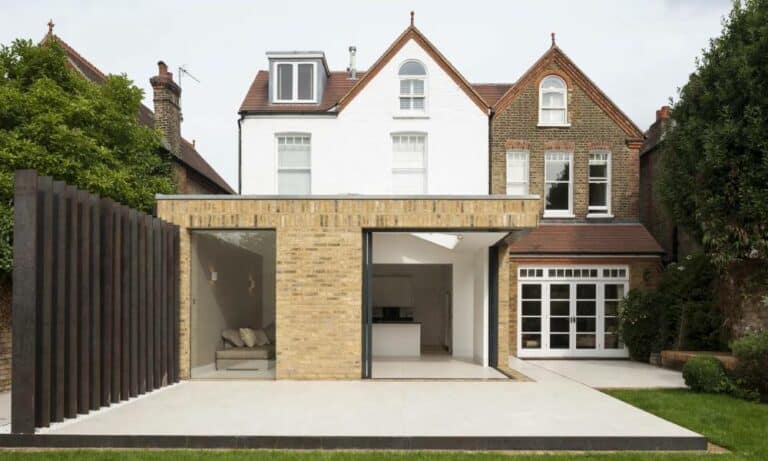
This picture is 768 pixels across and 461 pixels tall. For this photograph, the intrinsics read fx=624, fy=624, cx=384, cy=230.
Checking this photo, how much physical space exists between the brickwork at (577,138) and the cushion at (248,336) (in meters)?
8.85

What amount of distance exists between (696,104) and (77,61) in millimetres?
15965

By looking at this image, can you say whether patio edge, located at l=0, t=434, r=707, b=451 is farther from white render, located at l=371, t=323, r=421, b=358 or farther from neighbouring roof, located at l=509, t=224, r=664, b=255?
neighbouring roof, located at l=509, t=224, r=664, b=255

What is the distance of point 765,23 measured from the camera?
39.2ft

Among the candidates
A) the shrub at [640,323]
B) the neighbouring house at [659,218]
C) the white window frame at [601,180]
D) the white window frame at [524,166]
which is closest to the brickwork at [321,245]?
the shrub at [640,323]

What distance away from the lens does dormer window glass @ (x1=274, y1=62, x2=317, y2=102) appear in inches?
685

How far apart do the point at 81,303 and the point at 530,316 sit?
38.2 feet

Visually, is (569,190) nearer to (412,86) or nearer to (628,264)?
(628,264)

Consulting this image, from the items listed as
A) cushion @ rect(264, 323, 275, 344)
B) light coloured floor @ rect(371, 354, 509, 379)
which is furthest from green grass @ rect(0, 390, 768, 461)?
cushion @ rect(264, 323, 275, 344)

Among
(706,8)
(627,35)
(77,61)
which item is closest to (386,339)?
(627,35)

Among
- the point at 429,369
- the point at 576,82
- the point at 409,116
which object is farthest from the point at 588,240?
the point at 429,369

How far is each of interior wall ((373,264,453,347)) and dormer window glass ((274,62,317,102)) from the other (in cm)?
521

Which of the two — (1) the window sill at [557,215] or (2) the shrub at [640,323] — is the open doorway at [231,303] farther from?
(2) the shrub at [640,323]

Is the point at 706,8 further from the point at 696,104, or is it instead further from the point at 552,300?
the point at 552,300

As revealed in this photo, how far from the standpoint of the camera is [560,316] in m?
16.6
